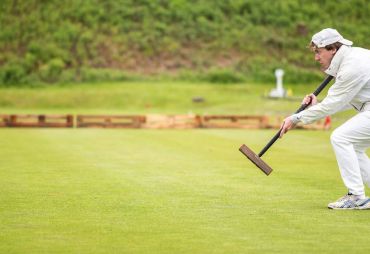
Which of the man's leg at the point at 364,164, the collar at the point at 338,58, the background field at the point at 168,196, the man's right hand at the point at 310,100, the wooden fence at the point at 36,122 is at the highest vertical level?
the collar at the point at 338,58

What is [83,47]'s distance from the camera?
49.8 meters

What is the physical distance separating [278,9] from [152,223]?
4495 cm

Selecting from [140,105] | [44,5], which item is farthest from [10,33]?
[140,105]

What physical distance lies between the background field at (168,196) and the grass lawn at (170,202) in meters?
0.01

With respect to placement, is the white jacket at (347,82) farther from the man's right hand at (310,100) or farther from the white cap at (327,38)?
Result: the man's right hand at (310,100)

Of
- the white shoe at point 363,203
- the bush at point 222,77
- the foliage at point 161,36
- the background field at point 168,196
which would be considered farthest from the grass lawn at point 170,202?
the foliage at point 161,36

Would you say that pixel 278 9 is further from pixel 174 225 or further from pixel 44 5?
pixel 174 225

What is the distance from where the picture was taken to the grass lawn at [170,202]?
7.84 metres

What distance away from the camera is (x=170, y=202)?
10.5 metres

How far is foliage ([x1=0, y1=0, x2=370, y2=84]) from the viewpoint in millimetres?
48500

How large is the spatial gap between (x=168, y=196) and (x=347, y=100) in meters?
2.58

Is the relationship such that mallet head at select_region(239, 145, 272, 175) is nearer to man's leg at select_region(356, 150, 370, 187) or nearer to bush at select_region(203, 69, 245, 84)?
man's leg at select_region(356, 150, 370, 187)

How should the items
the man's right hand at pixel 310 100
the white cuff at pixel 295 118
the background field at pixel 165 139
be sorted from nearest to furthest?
the background field at pixel 165 139 < the white cuff at pixel 295 118 < the man's right hand at pixel 310 100

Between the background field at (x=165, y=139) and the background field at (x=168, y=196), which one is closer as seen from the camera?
the background field at (x=168, y=196)
